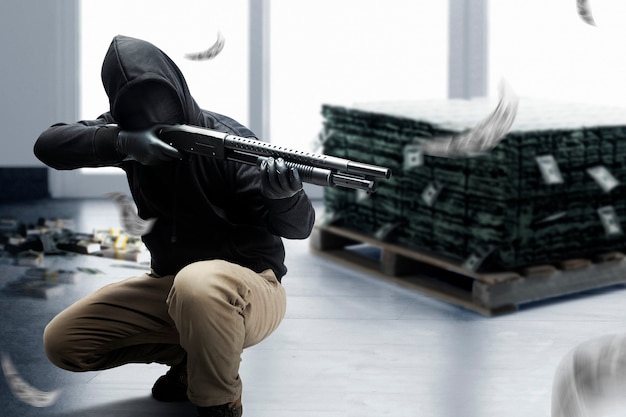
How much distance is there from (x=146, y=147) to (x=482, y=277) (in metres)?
1.89

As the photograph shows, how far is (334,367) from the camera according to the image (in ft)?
11.6

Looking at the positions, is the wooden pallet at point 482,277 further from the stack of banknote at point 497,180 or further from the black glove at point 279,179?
the black glove at point 279,179

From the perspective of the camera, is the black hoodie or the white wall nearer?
the black hoodie

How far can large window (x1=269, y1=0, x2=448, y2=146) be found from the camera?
6.55m

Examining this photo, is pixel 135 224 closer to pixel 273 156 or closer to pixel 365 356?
pixel 273 156

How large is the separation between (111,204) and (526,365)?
3.52 metres

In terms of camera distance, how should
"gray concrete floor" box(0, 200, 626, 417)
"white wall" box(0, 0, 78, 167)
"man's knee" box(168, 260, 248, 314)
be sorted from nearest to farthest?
"man's knee" box(168, 260, 248, 314) < "gray concrete floor" box(0, 200, 626, 417) < "white wall" box(0, 0, 78, 167)

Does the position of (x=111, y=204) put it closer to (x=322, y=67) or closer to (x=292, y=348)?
(x=322, y=67)

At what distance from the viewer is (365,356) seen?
3650 mm

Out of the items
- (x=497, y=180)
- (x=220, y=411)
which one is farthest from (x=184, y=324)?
(x=497, y=180)

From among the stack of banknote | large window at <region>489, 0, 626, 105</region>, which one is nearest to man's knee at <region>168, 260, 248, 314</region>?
the stack of banknote

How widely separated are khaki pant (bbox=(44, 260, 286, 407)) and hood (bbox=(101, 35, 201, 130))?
42cm

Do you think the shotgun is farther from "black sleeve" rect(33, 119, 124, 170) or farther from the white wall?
the white wall

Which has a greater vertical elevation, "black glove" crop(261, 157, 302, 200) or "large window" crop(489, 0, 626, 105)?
"large window" crop(489, 0, 626, 105)
